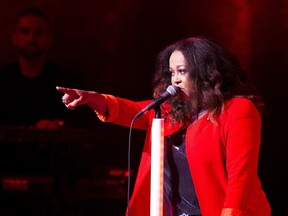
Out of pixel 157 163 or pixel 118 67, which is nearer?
pixel 157 163

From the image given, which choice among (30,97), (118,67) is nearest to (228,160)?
(30,97)

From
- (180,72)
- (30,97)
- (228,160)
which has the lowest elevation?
(228,160)

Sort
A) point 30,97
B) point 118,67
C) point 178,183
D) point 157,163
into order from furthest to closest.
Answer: point 118,67 → point 30,97 → point 178,183 → point 157,163

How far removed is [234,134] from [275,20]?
2388 millimetres

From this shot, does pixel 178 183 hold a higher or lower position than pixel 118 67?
lower

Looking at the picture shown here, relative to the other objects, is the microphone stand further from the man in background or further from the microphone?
the man in background

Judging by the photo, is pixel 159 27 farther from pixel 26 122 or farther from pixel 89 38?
pixel 26 122

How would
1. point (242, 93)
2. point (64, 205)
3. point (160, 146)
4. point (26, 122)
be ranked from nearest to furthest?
point (160, 146) → point (242, 93) → point (64, 205) → point (26, 122)

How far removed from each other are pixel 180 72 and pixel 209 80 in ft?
0.48

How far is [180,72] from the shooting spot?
11.0 ft

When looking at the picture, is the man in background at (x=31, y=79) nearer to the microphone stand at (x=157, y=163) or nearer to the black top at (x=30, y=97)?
the black top at (x=30, y=97)

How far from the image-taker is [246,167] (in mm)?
3070

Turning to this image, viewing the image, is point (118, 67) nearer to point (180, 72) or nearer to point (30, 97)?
point (30, 97)

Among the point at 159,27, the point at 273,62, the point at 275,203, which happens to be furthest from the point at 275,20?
the point at 275,203
